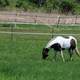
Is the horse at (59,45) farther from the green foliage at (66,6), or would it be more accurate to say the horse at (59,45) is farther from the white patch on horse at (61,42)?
the green foliage at (66,6)

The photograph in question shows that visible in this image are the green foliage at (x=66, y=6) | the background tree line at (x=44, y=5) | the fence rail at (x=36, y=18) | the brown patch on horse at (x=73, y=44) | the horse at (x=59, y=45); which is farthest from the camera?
the green foliage at (x=66, y=6)

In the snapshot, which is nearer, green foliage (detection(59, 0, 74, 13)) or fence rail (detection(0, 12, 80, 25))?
fence rail (detection(0, 12, 80, 25))

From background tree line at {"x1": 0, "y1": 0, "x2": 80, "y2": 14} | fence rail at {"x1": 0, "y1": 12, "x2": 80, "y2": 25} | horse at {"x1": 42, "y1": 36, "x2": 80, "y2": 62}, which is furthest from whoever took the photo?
background tree line at {"x1": 0, "y1": 0, "x2": 80, "y2": 14}

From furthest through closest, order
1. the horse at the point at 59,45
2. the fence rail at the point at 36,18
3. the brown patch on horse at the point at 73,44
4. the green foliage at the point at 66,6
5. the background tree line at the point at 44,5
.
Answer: the green foliage at the point at 66,6
the background tree line at the point at 44,5
the fence rail at the point at 36,18
the brown patch on horse at the point at 73,44
the horse at the point at 59,45

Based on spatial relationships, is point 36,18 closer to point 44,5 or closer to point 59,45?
point 44,5

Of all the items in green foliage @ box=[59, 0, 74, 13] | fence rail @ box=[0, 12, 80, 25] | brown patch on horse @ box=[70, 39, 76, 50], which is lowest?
green foliage @ box=[59, 0, 74, 13]

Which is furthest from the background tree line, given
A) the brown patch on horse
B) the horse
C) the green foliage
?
the horse

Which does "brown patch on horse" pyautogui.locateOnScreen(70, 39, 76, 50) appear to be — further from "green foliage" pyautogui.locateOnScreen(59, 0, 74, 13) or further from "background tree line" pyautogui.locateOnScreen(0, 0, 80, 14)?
"green foliage" pyautogui.locateOnScreen(59, 0, 74, 13)

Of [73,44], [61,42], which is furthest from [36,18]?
[61,42]

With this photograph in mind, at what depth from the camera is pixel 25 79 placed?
11250mm

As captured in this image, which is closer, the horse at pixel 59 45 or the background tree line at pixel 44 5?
the horse at pixel 59 45

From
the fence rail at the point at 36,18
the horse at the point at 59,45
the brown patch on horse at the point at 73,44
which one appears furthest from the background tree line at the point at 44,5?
the horse at the point at 59,45

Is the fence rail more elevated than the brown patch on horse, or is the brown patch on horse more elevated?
the brown patch on horse

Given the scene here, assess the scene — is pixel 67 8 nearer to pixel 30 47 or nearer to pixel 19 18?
pixel 19 18
